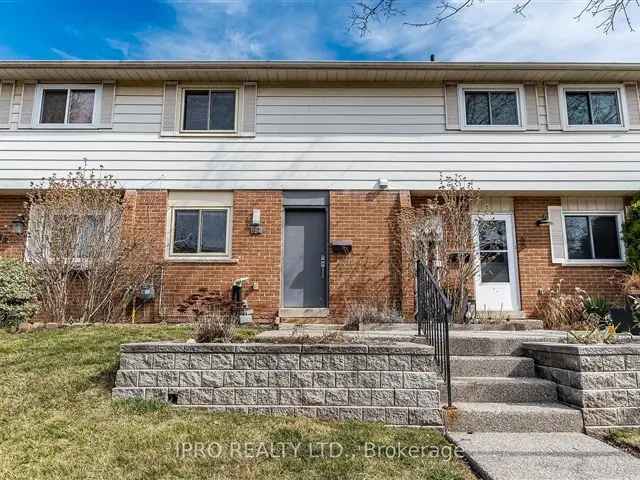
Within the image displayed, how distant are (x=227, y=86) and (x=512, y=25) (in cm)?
632

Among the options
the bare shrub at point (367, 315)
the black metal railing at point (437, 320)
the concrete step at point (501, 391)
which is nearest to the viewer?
the black metal railing at point (437, 320)

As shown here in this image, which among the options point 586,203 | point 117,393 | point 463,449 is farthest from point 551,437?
point 586,203

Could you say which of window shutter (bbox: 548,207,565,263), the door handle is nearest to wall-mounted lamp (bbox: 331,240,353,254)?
the door handle

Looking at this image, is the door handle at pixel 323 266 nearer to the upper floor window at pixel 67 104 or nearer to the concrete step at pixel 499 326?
the concrete step at pixel 499 326

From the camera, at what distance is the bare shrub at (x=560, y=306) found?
330 inches

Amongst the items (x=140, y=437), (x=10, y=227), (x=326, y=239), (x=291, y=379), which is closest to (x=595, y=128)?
(x=326, y=239)

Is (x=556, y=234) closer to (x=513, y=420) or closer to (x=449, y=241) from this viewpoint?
(x=449, y=241)

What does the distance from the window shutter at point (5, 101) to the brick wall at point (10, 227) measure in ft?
5.13

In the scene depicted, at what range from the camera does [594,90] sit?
9.35 m

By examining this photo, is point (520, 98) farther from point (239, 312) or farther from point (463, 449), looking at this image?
point (463, 449)

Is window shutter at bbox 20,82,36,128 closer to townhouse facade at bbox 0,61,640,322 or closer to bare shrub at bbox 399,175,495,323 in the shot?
townhouse facade at bbox 0,61,640,322

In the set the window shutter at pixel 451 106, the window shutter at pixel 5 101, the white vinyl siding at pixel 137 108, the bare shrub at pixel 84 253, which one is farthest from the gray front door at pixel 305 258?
the window shutter at pixel 5 101

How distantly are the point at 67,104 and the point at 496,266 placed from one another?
969 centimetres

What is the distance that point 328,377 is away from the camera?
3908mm
